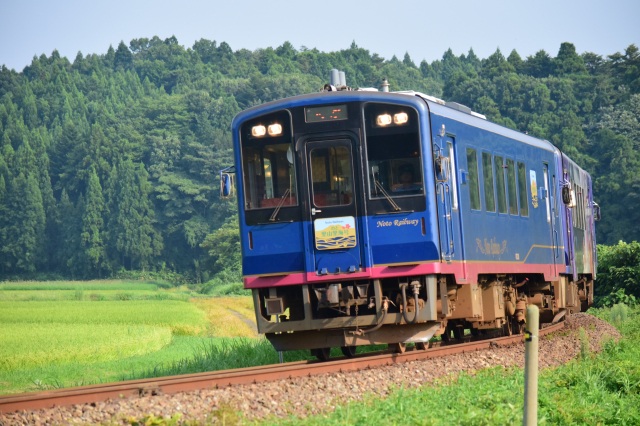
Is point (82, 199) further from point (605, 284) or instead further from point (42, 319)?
point (605, 284)

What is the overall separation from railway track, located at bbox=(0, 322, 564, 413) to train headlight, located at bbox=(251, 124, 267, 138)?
307 centimetres

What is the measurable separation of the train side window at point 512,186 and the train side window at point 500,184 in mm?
248

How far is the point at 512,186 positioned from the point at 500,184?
658 mm

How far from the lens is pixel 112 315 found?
49594 millimetres

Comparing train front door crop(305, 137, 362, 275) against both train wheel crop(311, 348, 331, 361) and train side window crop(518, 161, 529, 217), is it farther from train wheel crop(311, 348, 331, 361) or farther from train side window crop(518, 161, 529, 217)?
train side window crop(518, 161, 529, 217)

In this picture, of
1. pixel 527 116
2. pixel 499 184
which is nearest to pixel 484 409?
pixel 499 184

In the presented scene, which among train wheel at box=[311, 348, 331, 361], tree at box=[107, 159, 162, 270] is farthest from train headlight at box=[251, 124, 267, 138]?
tree at box=[107, 159, 162, 270]

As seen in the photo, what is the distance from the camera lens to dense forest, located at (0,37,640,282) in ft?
320

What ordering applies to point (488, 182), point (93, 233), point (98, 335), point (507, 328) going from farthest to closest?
point (93, 233) → point (98, 335) → point (507, 328) → point (488, 182)

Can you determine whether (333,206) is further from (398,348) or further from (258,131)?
(398,348)

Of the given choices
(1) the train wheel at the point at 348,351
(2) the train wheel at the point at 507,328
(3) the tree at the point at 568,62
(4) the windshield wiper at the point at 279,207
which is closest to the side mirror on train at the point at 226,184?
(4) the windshield wiper at the point at 279,207

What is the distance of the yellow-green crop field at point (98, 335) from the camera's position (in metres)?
26.0

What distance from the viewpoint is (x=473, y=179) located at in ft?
52.7

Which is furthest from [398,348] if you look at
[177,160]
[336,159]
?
[177,160]
